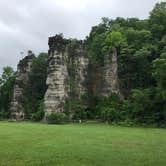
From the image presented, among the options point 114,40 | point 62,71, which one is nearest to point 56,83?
point 62,71

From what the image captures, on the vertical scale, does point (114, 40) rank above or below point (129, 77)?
above

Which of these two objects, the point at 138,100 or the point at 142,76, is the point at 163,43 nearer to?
the point at 142,76

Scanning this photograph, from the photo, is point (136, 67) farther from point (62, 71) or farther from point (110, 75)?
point (62, 71)

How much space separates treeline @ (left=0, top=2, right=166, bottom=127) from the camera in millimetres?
39188

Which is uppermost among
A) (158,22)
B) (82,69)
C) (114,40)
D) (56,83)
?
(158,22)

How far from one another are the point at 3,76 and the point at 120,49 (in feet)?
82.2

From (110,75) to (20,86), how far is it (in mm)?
15325

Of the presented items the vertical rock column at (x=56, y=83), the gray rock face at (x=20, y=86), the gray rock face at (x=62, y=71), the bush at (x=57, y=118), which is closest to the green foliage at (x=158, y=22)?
the gray rock face at (x=62, y=71)

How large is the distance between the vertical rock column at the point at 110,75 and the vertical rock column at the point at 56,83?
558cm

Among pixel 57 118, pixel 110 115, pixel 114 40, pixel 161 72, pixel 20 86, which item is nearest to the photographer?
pixel 161 72

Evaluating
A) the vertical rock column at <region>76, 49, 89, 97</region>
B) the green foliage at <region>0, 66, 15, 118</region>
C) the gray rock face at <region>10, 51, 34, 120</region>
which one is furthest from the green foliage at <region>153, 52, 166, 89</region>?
the green foliage at <region>0, 66, 15, 118</region>

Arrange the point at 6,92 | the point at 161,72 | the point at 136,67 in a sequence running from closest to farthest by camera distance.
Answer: the point at 161,72, the point at 136,67, the point at 6,92

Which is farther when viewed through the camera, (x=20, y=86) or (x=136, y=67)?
(x=20, y=86)

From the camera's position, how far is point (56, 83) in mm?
46875
